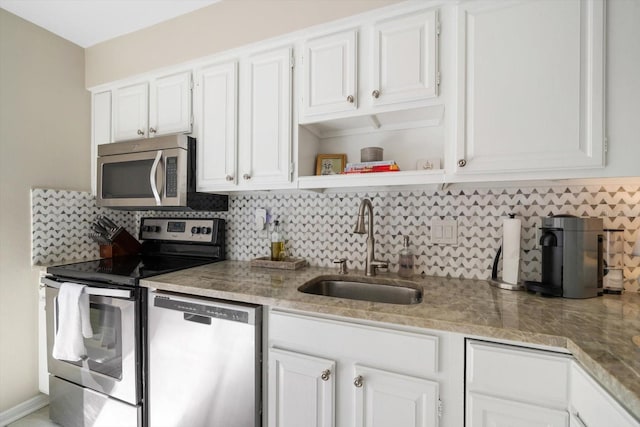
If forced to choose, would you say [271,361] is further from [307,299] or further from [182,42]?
[182,42]

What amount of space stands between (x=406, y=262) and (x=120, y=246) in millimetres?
2084

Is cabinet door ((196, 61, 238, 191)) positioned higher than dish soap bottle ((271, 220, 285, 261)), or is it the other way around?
cabinet door ((196, 61, 238, 191))

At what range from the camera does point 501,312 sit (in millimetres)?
1025

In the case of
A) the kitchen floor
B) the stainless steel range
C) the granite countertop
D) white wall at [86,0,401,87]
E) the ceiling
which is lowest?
the kitchen floor

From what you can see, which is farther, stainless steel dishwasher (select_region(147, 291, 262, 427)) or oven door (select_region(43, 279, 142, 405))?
oven door (select_region(43, 279, 142, 405))

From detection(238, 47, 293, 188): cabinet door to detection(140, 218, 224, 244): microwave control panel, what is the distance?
1.86 feet

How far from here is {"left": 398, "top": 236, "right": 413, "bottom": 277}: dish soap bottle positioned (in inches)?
63.2

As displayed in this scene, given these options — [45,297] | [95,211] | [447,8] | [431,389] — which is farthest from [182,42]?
[431,389]

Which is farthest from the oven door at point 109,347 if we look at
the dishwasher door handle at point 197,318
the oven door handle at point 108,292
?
the dishwasher door handle at point 197,318

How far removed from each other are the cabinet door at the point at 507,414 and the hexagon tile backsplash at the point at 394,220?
716 mm

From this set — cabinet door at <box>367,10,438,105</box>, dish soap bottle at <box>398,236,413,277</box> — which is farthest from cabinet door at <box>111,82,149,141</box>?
dish soap bottle at <box>398,236,413,277</box>

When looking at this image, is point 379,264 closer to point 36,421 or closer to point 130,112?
point 130,112

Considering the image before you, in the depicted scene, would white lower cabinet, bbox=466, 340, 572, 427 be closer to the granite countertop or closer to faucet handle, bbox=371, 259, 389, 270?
the granite countertop

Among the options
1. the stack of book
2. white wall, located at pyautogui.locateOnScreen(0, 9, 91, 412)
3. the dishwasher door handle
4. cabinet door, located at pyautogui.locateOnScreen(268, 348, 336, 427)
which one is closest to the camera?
cabinet door, located at pyautogui.locateOnScreen(268, 348, 336, 427)
